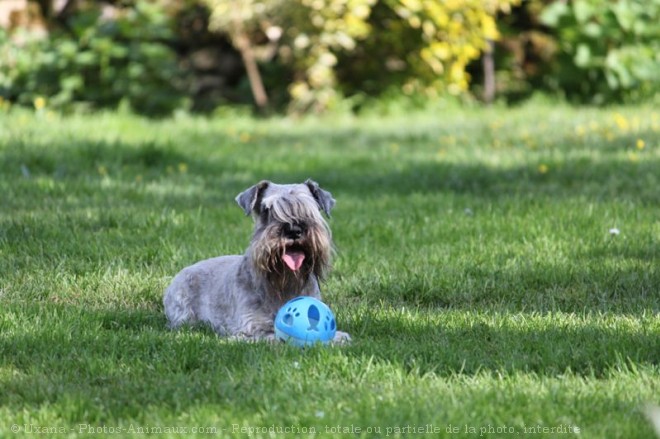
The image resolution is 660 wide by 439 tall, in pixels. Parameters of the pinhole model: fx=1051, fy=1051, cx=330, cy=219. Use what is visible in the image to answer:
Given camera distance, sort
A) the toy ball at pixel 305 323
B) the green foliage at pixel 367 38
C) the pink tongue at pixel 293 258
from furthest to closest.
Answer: the green foliage at pixel 367 38 → the pink tongue at pixel 293 258 → the toy ball at pixel 305 323

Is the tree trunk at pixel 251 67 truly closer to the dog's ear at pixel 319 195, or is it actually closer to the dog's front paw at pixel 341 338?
the dog's ear at pixel 319 195

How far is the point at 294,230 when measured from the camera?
5.13 metres

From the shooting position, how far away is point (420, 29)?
15.4 meters

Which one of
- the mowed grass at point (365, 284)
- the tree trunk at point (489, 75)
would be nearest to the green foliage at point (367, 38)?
the tree trunk at point (489, 75)

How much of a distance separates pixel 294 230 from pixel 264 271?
0.32 m

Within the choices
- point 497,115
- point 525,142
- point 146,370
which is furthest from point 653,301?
point 497,115

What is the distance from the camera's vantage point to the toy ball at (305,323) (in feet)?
16.7

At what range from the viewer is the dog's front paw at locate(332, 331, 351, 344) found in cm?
517

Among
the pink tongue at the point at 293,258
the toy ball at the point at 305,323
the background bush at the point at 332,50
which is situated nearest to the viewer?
the toy ball at the point at 305,323

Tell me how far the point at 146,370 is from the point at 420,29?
1144 cm

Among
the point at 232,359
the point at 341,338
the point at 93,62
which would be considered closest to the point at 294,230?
the point at 341,338

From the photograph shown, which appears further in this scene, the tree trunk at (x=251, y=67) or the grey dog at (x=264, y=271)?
the tree trunk at (x=251, y=67)

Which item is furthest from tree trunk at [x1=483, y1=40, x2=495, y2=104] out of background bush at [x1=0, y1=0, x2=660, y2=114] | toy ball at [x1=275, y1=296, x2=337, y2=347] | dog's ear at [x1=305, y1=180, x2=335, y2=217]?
toy ball at [x1=275, y1=296, x2=337, y2=347]

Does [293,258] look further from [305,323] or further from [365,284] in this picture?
[365,284]
